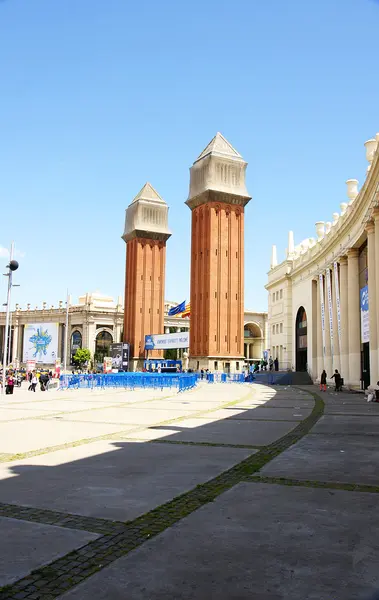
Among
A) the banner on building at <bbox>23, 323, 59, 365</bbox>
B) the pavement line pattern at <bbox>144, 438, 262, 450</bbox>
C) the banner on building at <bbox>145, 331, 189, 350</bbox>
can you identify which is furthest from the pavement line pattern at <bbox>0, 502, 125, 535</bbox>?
the banner on building at <bbox>23, 323, 59, 365</bbox>

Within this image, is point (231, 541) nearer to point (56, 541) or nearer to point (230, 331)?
point (56, 541)

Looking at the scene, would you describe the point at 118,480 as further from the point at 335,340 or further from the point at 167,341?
the point at 167,341

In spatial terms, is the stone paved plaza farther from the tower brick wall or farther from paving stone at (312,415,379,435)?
the tower brick wall

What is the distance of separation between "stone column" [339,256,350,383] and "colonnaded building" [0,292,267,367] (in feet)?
310

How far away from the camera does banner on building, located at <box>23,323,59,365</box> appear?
130m

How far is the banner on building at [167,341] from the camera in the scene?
7838 centimetres

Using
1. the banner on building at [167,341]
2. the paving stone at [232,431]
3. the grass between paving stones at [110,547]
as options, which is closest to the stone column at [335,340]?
the paving stone at [232,431]

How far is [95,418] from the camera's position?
1686cm

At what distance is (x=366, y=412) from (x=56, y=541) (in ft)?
55.1

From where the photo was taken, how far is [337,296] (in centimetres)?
3978

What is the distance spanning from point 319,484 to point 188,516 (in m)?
2.49

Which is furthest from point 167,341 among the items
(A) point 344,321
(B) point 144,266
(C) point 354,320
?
(C) point 354,320

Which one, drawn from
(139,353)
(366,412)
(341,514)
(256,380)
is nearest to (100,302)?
(139,353)

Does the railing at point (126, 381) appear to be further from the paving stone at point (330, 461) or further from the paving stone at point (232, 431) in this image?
the paving stone at point (330, 461)
